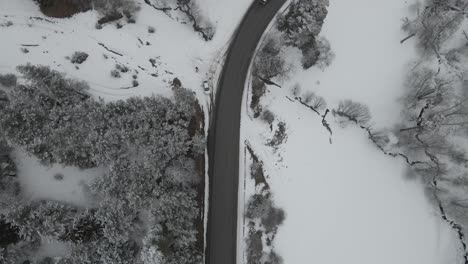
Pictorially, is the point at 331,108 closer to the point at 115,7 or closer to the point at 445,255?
the point at 445,255

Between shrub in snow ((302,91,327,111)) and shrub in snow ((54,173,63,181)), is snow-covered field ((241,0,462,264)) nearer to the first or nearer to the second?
shrub in snow ((302,91,327,111))

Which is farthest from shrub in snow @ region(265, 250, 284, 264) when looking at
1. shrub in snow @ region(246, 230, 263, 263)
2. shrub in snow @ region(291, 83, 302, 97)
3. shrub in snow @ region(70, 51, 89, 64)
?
shrub in snow @ region(70, 51, 89, 64)

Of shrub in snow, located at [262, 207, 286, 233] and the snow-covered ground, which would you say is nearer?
the snow-covered ground

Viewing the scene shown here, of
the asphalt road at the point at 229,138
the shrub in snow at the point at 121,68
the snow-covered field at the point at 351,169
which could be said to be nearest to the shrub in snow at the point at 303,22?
the asphalt road at the point at 229,138

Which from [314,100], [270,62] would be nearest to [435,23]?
[314,100]

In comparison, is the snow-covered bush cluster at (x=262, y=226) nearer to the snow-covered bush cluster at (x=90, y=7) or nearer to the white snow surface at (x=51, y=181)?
the white snow surface at (x=51, y=181)

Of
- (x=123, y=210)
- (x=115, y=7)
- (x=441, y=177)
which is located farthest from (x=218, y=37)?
(x=441, y=177)

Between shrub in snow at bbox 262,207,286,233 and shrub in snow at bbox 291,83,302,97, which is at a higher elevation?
shrub in snow at bbox 291,83,302,97
